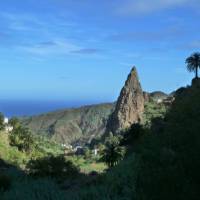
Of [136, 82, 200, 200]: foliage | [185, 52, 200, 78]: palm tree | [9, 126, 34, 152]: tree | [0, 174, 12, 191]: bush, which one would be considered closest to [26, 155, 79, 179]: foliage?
[0, 174, 12, 191]: bush

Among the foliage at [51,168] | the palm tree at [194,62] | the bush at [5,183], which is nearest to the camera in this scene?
the bush at [5,183]

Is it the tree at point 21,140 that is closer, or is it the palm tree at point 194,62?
the palm tree at point 194,62

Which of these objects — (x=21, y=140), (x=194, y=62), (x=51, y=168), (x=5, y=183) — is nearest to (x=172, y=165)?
(x=5, y=183)

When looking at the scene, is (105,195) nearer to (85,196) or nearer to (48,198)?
(85,196)

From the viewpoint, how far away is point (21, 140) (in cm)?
9800

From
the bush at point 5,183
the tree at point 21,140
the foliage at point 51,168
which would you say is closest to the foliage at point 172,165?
the bush at point 5,183

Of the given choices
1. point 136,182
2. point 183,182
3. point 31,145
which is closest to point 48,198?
point 136,182

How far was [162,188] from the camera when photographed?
1280cm

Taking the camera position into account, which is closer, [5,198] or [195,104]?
[5,198]

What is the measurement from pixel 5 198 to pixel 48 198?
124cm

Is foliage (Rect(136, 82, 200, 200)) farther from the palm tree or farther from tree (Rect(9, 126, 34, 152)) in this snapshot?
tree (Rect(9, 126, 34, 152))

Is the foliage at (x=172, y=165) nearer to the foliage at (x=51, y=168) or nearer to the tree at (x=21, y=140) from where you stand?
the foliage at (x=51, y=168)

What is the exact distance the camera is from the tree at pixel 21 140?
95519 millimetres

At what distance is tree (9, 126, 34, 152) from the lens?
95519mm
